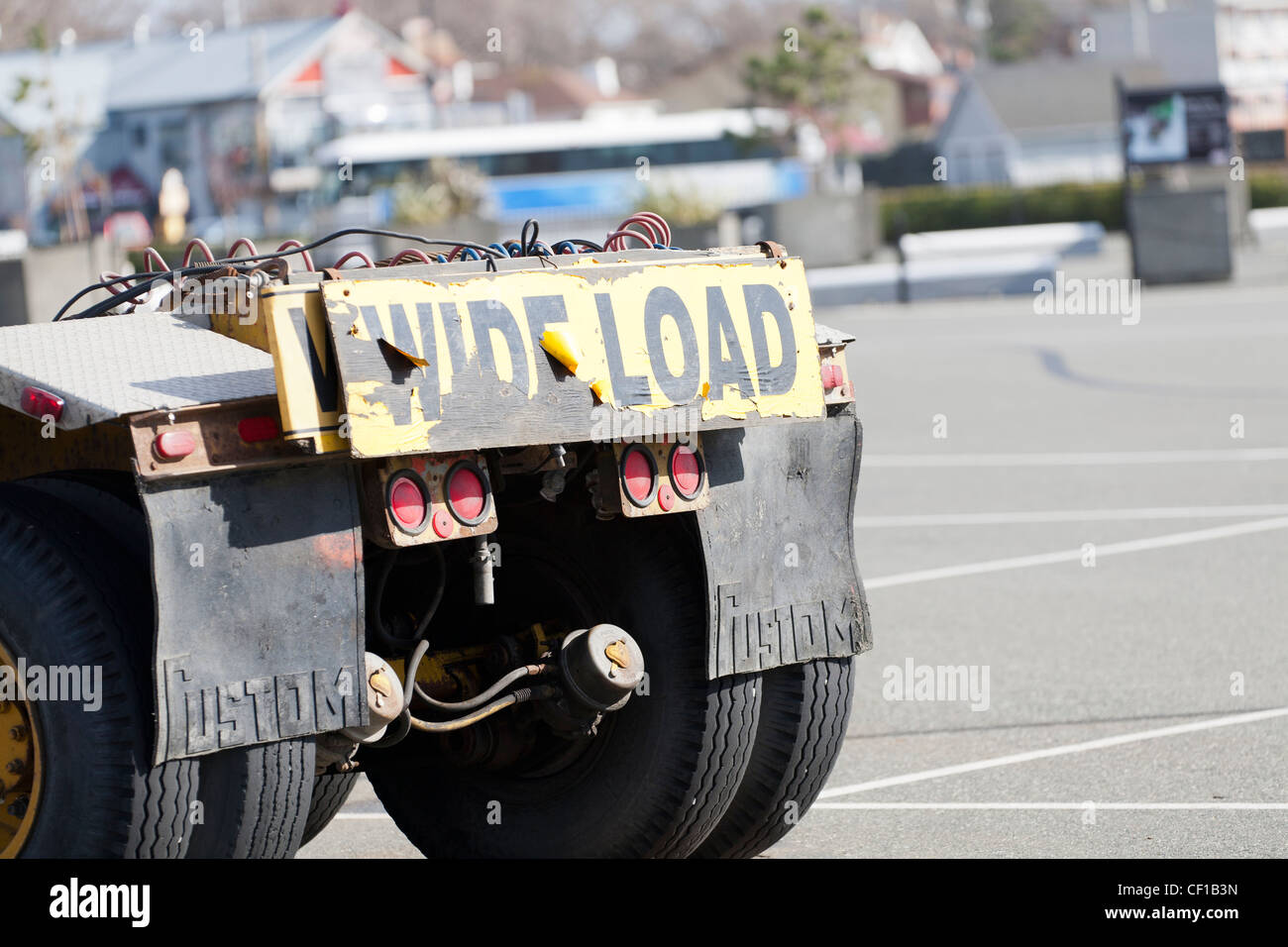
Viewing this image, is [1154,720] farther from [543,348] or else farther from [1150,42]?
[1150,42]

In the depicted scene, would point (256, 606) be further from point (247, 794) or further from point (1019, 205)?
point (1019, 205)

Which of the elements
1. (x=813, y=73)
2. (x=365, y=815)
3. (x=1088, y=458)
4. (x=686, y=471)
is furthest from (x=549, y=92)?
(x=686, y=471)

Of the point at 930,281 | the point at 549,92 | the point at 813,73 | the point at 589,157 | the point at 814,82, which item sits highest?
the point at 549,92

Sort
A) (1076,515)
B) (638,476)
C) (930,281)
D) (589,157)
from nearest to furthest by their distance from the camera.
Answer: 1. (638,476)
2. (1076,515)
3. (930,281)
4. (589,157)

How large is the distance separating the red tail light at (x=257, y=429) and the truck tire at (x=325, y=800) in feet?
5.91

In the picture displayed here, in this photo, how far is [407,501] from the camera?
4012mm

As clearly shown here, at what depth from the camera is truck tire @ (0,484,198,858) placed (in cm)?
386

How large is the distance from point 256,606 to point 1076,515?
25.6 ft

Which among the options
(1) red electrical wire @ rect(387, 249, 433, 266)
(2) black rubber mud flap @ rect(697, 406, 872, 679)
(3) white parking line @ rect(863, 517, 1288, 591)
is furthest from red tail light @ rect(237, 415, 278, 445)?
(3) white parking line @ rect(863, 517, 1288, 591)

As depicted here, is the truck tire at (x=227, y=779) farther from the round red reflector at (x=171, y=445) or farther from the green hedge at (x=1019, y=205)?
the green hedge at (x=1019, y=205)

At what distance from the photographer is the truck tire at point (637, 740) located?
15.2ft

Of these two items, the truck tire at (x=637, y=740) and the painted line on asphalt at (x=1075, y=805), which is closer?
the truck tire at (x=637, y=740)

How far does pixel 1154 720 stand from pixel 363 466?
3691 millimetres

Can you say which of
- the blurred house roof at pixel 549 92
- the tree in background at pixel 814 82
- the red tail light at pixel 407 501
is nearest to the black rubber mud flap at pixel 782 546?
the red tail light at pixel 407 501
